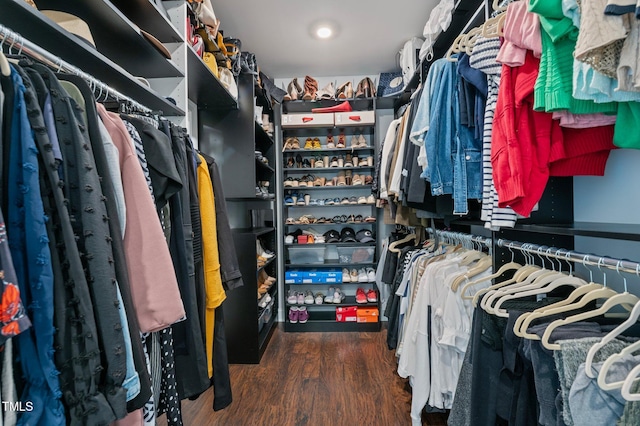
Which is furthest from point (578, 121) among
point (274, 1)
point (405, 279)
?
point (274, 1)

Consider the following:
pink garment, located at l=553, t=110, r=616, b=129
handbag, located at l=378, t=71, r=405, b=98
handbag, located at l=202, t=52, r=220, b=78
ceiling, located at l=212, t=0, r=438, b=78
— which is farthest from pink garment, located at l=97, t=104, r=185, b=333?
handbag, located at l=378, t=71, r=405, b=98

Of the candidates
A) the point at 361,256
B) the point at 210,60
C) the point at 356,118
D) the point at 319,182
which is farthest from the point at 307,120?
the point at 361,256

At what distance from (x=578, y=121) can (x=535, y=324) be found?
1.75ft

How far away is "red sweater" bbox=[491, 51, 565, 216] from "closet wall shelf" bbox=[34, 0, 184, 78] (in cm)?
122

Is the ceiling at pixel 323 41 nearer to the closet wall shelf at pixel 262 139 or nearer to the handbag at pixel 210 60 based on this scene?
the handbag at pixel 210 60

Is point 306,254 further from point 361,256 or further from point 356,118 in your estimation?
point 356,118

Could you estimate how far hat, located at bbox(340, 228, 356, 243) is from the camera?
305 centimetres

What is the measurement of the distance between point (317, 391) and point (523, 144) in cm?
178

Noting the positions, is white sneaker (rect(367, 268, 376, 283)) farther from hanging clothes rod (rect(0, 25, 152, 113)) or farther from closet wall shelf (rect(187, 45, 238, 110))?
hanging clothes rod (rect(0, 25, 152, 113))

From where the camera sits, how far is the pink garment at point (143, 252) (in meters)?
0.77

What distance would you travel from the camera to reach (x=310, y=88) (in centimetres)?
305

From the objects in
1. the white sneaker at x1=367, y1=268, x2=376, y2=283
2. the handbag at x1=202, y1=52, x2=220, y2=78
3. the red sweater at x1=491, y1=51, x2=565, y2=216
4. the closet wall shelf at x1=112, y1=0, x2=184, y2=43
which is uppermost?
the handbag at x1=202, y1=52, x2=220, y2=78

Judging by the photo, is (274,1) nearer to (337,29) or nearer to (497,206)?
(337,29)

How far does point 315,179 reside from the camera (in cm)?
318
